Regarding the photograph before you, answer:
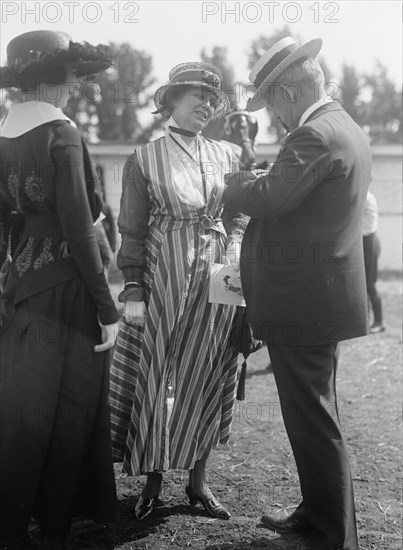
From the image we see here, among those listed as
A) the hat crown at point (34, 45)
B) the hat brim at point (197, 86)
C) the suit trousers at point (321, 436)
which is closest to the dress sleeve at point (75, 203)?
the hat crown at point (34, 45)

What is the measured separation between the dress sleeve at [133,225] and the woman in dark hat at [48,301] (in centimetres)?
40

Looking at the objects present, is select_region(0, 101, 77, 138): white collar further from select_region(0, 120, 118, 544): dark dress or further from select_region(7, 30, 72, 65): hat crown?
select_region(7, 30, 72, 65): hat crown

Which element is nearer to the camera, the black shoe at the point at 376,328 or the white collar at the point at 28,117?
the white collar at the point at 28,117

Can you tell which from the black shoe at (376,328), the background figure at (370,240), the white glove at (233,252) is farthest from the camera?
the black shoe at (376,328)

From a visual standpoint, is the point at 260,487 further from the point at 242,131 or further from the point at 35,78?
the point at 242,131

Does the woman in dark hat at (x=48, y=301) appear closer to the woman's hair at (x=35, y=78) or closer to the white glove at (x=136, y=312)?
the woman's hair at (x=35, y=78)

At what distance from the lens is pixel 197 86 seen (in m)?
3.40

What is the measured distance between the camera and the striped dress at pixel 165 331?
11.1 feet

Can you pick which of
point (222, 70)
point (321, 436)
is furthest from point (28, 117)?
point (222, 70)

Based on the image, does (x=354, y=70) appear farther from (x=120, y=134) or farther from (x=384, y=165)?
(x=384, y=165)

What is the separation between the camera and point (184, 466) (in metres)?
3.44

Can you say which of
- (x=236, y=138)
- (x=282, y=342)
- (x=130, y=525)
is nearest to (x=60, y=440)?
(x=130, y=525)

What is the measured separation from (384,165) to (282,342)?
1576cm

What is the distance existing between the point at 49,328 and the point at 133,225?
74 centimetres
